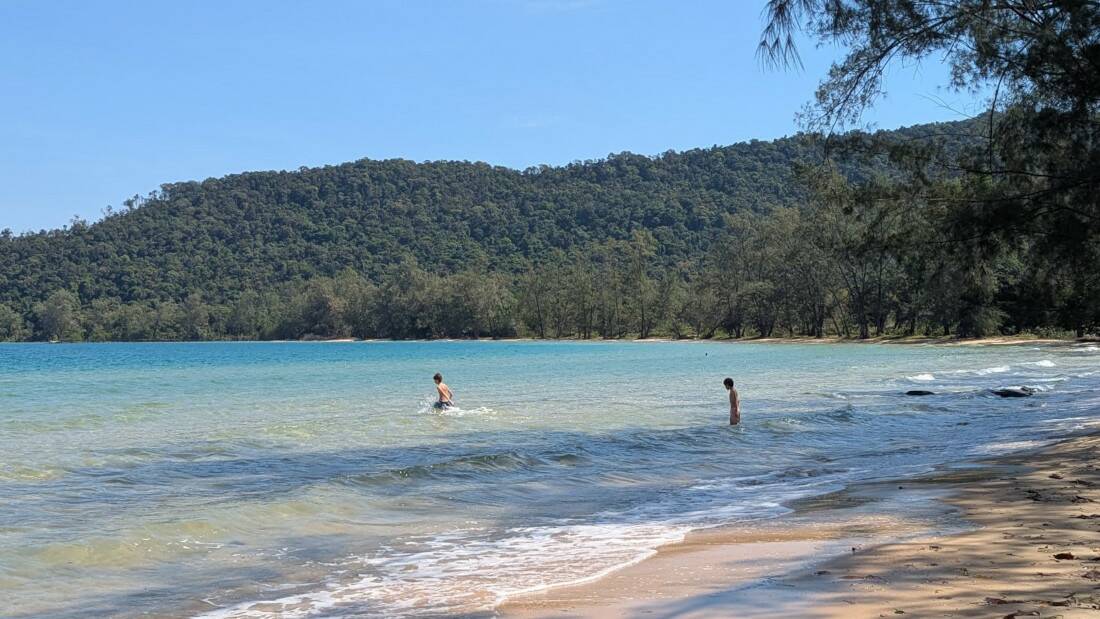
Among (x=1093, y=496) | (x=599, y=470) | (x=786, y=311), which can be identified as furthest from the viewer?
(x=786, y=311)

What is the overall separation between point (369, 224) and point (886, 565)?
590 feet

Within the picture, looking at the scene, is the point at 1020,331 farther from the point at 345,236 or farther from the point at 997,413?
the point at 345,236

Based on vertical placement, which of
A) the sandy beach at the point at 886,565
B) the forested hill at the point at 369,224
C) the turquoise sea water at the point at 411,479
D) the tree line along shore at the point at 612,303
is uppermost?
the forested hill at the point at 369,224

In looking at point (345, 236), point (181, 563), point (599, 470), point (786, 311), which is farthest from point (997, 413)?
point (345, 236)

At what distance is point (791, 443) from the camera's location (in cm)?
1797

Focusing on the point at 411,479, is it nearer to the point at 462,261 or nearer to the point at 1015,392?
the point at 1015,392

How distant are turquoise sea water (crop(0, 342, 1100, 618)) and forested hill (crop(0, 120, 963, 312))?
130125 millimetres

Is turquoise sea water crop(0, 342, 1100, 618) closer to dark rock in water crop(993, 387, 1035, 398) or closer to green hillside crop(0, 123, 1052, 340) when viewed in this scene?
dark rock in water crop(993, 387, 1035, 398)

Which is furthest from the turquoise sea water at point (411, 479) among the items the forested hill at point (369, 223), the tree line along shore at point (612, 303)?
the forested hill at point (369, 223)

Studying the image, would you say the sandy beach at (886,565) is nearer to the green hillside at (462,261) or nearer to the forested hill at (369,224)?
the green hillside at (462,261)

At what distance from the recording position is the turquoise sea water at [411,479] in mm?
8000

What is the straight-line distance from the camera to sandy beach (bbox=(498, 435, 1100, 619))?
598 centimetres

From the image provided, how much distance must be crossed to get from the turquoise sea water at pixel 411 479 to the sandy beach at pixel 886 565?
2.29 ft

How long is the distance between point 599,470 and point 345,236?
560ft
